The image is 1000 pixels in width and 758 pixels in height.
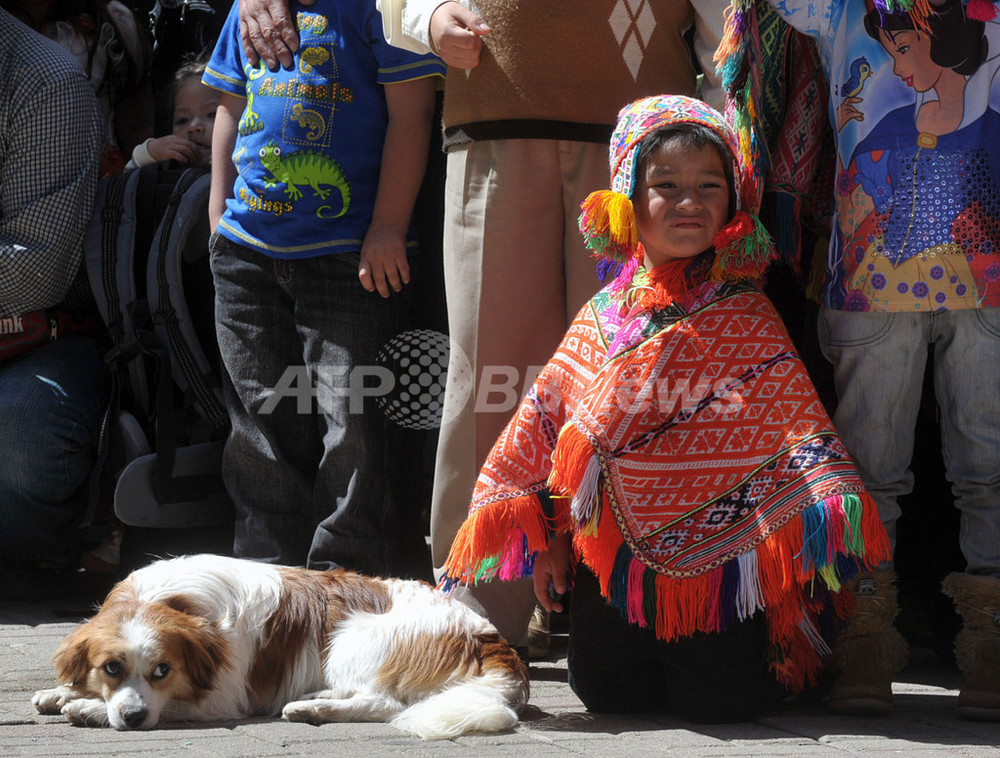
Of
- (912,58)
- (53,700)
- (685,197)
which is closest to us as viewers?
(53,700)

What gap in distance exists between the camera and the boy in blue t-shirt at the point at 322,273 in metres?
3.73

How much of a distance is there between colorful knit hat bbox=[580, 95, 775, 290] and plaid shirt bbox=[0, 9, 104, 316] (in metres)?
2.09

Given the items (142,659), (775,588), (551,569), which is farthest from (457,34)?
(142,659)

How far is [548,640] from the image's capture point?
3.67 meters

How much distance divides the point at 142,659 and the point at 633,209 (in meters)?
1.47

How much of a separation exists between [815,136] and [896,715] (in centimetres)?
Answer: 143

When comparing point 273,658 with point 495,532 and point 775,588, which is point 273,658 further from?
point 775,588

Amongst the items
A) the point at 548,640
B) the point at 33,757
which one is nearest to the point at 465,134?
the point at 548,640

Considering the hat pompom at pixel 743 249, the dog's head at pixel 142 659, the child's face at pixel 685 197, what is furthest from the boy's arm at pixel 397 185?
the dog's head at pixel 142 659

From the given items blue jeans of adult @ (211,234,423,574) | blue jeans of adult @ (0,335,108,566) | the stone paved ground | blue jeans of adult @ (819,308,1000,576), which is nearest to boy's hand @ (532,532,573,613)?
the stone paved ground

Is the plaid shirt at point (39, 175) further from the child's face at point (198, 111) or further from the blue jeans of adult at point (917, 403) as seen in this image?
the blue jeans of adult at point (917, 403)

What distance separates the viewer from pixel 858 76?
308 cm

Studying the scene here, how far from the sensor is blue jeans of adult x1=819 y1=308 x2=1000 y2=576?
2.98 metres

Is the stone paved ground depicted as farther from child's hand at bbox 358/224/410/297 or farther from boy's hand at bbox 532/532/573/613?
child's hand at bbox 358/224/410/297
